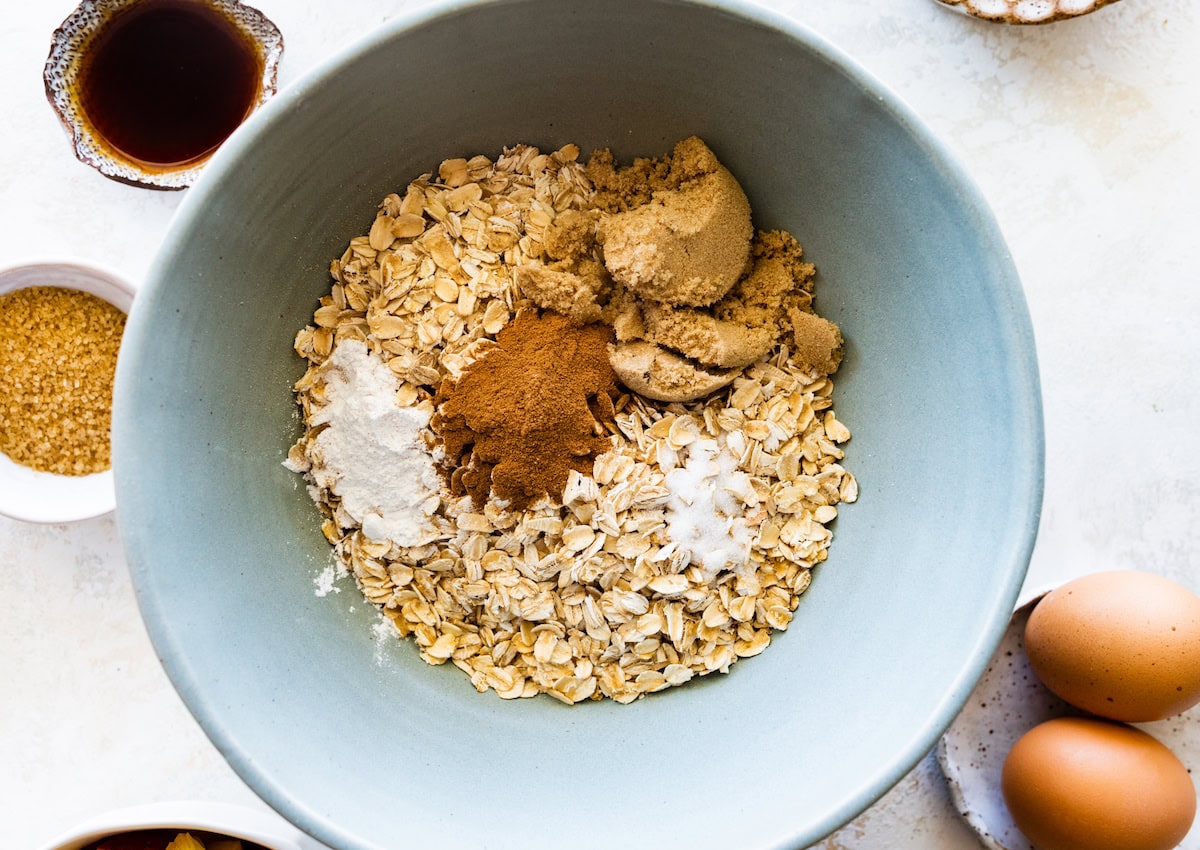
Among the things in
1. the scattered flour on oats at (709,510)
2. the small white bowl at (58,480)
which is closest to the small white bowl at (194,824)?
the small white bowl at (58,480)

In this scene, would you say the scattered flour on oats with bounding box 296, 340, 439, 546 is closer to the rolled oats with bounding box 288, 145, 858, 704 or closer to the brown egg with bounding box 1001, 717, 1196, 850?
the rolled oats with bounding box 288, 145, 858, 704

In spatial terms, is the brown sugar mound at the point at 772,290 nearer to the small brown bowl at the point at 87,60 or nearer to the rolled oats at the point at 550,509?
the rolled oats at the point at 550,509

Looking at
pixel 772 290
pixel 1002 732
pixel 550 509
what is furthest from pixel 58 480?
pixel 1002 732

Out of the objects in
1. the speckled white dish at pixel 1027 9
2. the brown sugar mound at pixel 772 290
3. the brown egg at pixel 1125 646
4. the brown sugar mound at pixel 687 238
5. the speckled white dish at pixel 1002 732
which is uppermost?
the speckled white dish at pixel 1027 9

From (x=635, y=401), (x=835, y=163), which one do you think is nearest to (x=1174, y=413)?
(x=835, y=163)

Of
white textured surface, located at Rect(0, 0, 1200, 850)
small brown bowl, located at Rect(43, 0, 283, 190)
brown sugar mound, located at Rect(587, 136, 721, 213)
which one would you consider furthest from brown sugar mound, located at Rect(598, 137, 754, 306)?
small brown bowl, located at Rect(43, 0, 283, 190)
